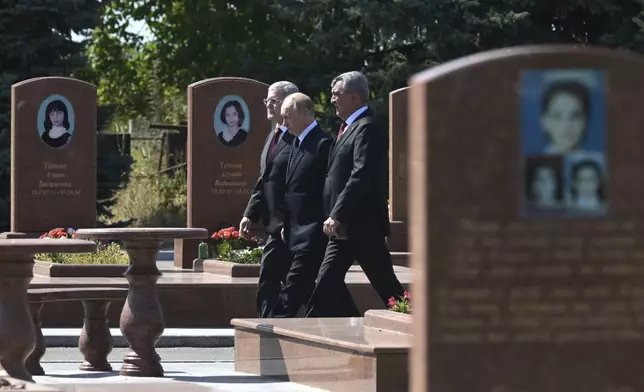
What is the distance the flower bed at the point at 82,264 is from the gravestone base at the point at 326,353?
4.90 meters

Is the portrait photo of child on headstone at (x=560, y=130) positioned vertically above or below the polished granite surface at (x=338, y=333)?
above

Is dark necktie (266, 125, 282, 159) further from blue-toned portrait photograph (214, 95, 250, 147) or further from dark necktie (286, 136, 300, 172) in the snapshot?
blue-toned portrait photograph (214, 95, 250, 147)

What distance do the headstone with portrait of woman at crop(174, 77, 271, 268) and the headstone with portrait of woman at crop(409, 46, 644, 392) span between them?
13223mm

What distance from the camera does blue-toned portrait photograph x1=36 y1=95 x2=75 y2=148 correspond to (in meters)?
20.0

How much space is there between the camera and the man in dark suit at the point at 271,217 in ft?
40.6

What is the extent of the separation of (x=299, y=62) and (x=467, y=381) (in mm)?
25835

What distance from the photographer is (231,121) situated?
62.1ft

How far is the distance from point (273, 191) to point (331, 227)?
1639mm

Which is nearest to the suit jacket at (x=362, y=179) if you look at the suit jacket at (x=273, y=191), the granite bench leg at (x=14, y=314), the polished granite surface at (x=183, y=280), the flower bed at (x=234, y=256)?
the suit jacket at (x=273, y=191)

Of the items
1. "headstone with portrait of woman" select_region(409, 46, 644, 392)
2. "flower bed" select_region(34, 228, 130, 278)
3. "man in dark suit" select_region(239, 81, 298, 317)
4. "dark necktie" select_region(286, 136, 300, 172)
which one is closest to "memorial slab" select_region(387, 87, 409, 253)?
"flower bed" select_region(34, 228, 130, 278)

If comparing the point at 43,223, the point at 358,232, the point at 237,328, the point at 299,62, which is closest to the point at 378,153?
the point at 358,232

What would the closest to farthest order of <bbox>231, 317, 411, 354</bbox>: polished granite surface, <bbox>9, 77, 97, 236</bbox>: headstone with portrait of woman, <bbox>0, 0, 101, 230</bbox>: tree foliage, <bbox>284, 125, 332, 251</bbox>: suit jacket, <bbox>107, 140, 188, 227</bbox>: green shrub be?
1. <bbox>231, 317, 411, 354</bbox>: polished granite surface
2. <bbox>284, 125, 332, 251</bbox>: suit jacket
3. <bbox>9, 77, 97, 236</bbox>: headstone with portrait of woman
4. <bbox>0, 0, 101, 230</bbox>: tree foliage
5. <bbox>107, 140, 188, 227</bbox>: green shrub

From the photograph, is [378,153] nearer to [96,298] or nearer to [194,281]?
[96,298]

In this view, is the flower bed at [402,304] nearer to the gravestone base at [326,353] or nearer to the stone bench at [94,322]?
the gravestone base at [326,353]
